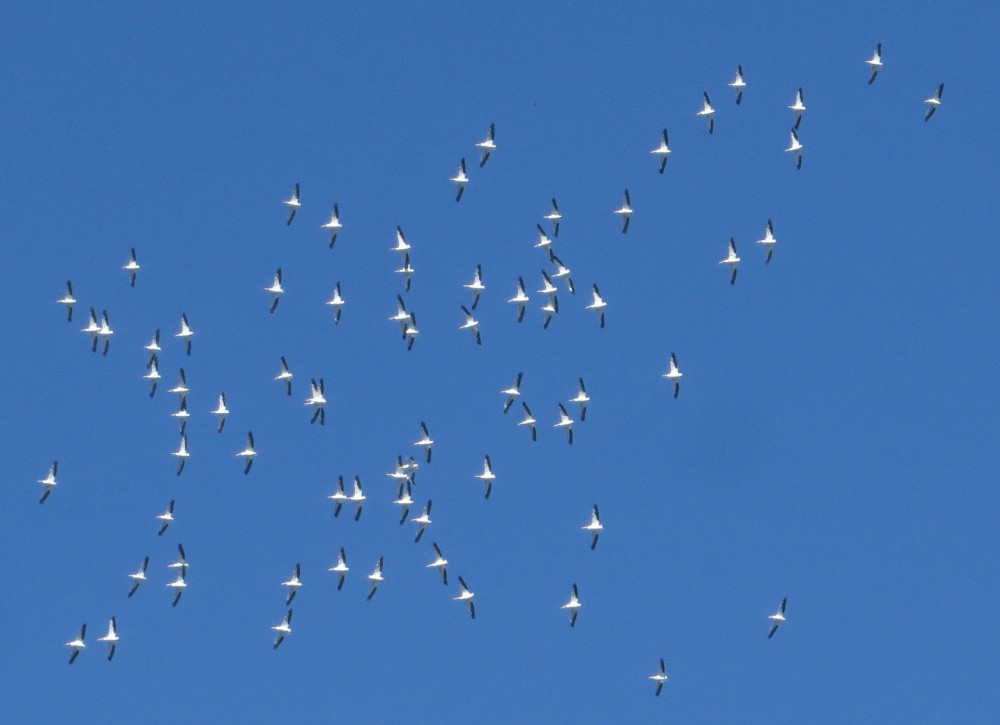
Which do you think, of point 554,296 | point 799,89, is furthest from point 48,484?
point 799,89

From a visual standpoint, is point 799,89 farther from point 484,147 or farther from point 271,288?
point 271,288

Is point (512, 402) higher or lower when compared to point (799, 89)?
lower

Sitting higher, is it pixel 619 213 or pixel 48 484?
pixel 619 213

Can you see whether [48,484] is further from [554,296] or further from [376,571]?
[554,296]

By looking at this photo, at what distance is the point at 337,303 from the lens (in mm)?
144625

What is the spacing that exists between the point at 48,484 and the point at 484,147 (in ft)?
84.2

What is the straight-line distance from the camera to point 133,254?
148m

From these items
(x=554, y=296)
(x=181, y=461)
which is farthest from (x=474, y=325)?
(x=181, y=461)

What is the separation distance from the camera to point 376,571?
14512 centimetres

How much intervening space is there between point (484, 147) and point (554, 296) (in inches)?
305

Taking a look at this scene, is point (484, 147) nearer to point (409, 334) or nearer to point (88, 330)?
point (409, 334)

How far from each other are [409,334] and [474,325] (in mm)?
5714

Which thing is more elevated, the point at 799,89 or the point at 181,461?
the point at 799,89

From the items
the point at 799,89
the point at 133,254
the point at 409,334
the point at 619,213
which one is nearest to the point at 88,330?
the point at 133,254
